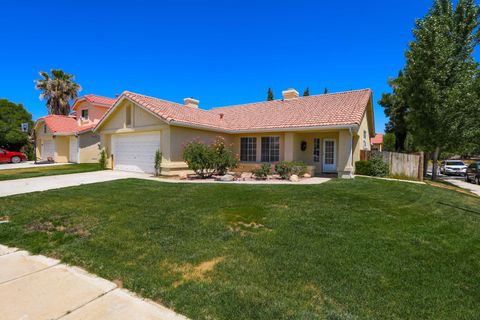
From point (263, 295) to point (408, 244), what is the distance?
11.4 feet

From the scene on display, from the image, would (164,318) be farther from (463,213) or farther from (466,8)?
(466,8)

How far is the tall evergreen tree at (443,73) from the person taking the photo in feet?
50.8

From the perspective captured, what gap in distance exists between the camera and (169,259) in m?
4.03

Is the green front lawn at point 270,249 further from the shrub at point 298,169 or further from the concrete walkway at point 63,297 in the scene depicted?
the shrub at point 298,169

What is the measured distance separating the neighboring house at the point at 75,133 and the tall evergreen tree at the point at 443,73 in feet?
84.9

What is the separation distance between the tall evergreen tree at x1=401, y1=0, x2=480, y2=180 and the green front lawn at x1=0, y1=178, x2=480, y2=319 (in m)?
10.1

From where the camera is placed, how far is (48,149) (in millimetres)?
26109

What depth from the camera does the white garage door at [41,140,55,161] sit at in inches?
1004

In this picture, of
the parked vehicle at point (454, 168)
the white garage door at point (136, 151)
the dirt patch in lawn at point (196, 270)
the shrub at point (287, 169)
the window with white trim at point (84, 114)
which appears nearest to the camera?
the dirt patch in lawn at point (196, 270)

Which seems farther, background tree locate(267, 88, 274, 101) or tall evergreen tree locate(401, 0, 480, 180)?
background tree locate(267, 88, 274, 101)

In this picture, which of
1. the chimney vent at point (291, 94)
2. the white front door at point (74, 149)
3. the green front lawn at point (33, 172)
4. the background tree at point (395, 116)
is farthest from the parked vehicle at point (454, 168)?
the white front door at point (74, 149)

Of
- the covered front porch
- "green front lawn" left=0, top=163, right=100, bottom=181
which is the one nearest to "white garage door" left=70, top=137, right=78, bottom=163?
"green front lawn" left=0, top=163, right=100, bottom=181

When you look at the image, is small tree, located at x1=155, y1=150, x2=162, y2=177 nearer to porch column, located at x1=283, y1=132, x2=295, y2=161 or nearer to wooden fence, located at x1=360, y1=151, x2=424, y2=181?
porch column, located at x1=283, y1=132, x2=295, y2=161

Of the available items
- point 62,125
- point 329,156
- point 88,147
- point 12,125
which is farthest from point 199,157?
point 12,125
